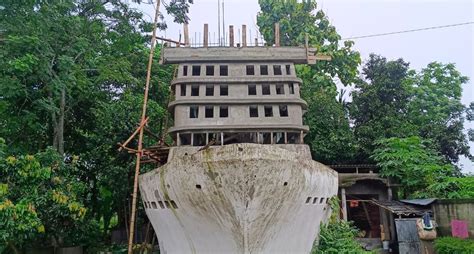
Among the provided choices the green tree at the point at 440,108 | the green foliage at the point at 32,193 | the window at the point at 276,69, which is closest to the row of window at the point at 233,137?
the window at the point at 276,69

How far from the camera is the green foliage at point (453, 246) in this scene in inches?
496

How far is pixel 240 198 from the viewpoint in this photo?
8578 millimetres

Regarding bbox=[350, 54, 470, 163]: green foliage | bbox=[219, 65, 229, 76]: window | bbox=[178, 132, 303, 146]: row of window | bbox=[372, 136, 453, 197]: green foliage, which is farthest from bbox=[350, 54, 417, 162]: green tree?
bbox=[219, 65, 229, 76]: window

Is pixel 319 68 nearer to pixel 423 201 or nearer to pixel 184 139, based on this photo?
pixel 423 201

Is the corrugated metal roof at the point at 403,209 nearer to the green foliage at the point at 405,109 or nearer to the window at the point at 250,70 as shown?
the green foliage at the point at 405,109

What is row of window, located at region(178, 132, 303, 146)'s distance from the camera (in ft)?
45.6

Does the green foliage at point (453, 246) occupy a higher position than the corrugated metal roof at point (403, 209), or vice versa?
the corrugated metal roof at point (403, 209)

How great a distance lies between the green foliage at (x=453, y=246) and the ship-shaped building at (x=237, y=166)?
4.40 m

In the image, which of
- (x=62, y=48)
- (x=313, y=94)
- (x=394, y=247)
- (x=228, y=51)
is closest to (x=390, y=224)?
(x=394, y=247)

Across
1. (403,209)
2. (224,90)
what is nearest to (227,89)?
(224,90)

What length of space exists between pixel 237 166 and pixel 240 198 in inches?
27.5

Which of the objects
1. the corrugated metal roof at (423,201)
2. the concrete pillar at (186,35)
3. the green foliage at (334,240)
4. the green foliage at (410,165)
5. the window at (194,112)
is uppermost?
the concrete pillar at (186,35)

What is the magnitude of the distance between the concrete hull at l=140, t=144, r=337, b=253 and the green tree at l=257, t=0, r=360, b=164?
1127cm

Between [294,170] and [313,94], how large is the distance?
1494 centimetres
